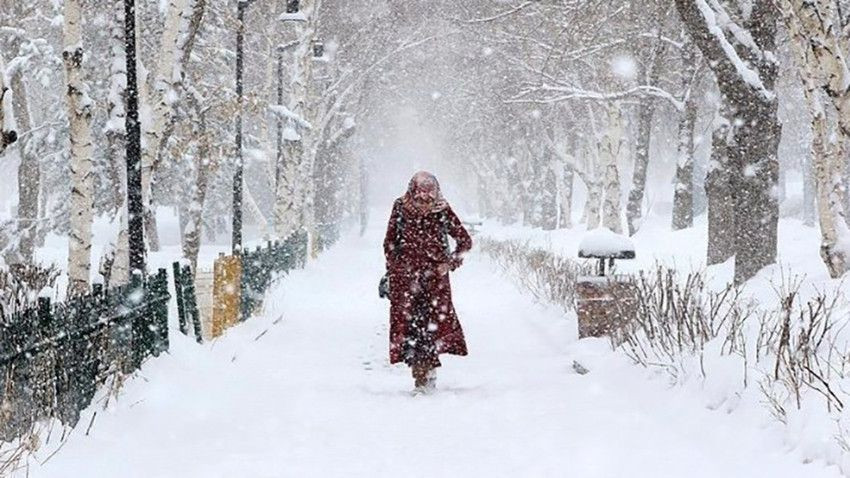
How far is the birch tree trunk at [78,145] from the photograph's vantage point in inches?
370

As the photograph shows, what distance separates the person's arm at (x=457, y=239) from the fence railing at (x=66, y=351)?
2606 millimetres

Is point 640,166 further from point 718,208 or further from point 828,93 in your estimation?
point 828,93

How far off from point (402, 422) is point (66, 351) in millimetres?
2264

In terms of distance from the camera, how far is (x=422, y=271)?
7355 millimetres

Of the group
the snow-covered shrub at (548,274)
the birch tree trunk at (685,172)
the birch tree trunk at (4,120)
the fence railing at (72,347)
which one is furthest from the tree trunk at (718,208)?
the birch tree trunk at (4,120)

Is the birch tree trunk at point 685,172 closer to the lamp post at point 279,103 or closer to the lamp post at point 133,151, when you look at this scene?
the lamp post at point 279,103

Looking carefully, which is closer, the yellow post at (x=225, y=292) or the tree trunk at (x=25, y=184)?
the yellow post at (x=225, y=292)

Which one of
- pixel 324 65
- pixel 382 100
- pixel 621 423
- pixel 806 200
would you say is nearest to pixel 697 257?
pixel 621 423

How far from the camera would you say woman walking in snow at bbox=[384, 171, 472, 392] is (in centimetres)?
728

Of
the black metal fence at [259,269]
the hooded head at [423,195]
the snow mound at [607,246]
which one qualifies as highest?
the hooded head at [423,195]

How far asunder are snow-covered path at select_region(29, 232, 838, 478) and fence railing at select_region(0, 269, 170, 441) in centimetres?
22

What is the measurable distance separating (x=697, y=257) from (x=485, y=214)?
46.0 metres

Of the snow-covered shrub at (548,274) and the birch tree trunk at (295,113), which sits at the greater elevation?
the birch tree trunk at (295,113)

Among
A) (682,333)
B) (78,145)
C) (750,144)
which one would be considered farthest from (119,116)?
(750,144)
